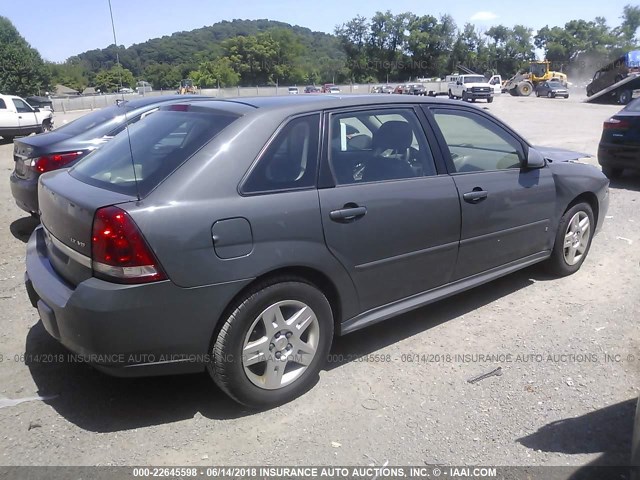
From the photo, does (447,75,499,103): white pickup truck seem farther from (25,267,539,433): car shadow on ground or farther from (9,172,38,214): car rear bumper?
(25,267,539,433): car shadow on ground

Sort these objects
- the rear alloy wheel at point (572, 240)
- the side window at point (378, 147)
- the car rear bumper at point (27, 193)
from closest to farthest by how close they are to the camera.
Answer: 1. the side window at point (378, 147)
2. the rear alloy wheel at point (572, 240)
3. the car rear bumper at point (27, 193)

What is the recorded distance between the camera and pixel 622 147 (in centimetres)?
888

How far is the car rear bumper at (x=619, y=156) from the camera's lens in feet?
28.5

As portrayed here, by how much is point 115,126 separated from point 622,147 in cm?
773

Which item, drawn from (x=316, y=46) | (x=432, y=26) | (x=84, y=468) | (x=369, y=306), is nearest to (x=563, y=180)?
(x=369, y=306)

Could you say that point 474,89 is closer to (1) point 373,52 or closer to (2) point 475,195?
(2) point 475,195

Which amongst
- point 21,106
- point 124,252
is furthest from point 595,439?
point 21,106

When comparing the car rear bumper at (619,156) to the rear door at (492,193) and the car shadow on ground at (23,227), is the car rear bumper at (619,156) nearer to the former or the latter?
the rear door at (492,193)

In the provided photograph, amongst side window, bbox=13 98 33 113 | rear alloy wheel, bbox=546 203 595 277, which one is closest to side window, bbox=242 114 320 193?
rear alloy wheel, bbox=546 203 595 277

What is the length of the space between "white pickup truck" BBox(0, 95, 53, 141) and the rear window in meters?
17.9

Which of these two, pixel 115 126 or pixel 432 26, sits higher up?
pixel 432 26

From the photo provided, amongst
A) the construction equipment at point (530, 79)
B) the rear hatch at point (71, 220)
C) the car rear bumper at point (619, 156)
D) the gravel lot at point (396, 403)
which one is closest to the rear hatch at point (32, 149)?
the gravel lot at point (396, 403)

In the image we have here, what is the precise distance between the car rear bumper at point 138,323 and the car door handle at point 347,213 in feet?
2.23

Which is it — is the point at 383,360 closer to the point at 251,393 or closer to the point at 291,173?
the point at 251,393
